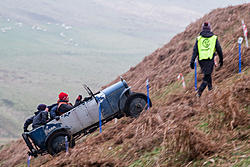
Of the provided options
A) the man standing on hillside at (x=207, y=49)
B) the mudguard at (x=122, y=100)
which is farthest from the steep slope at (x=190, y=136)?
the man standing on hillside at (x=207, y=49)

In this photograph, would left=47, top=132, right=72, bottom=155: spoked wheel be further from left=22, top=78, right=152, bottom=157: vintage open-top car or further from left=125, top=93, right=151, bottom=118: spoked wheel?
left=125, top=93, right=151, bottom=118: spoked wheel

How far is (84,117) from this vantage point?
980cm

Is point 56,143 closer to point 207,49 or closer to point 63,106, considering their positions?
point 63,106

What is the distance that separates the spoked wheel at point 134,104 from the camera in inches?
386

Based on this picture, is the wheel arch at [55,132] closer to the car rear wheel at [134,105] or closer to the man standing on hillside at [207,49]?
the car rear wheel at [134,105]

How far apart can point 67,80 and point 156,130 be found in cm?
Answer: 16391

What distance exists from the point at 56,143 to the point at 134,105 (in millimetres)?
2591

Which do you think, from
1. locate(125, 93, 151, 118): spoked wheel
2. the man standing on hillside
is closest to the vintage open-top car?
locate(125, 93, 151, 118): spoked wheel

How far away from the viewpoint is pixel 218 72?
1023cm

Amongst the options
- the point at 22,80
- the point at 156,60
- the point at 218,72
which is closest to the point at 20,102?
the point at 22,80

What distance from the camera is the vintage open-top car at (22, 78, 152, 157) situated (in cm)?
951

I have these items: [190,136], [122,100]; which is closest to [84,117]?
[122,100]

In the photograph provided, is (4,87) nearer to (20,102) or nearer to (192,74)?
(20,102)

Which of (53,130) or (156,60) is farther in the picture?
(156,60)
